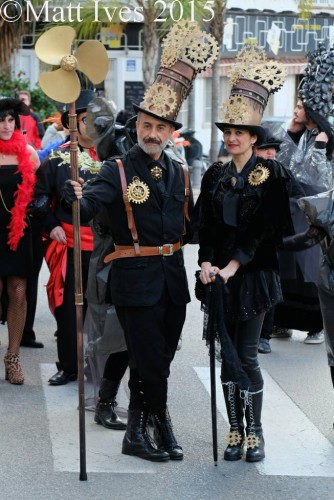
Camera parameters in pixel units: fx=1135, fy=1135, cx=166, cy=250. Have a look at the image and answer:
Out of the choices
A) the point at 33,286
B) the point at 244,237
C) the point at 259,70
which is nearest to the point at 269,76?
the point at 259,70

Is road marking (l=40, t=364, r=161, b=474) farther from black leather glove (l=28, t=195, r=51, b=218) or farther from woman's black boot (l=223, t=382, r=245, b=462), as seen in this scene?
black leather glove (l=28, t=195, r=51, b=218)

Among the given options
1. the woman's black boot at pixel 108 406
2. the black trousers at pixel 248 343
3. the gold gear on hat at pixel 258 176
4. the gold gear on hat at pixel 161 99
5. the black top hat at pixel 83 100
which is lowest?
the woman's black boot at pixel 108 406

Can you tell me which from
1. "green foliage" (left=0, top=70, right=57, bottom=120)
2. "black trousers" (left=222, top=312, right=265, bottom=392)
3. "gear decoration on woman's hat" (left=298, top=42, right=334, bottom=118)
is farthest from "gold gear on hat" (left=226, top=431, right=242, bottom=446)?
"green foliage" (left=0, top=70, right=57, bottom=120)

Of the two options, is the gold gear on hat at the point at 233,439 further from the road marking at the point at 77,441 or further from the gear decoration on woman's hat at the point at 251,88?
the gear decoration on woman's hat at the point at 251,88

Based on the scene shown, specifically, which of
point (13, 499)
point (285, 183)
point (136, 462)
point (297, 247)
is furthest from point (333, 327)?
point (13, 499)

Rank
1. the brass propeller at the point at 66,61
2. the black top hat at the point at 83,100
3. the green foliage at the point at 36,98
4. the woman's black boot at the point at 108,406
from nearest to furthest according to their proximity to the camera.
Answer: the brass propeller at the point at 66,61, the woman's black boot at the point at 108,406, the black top hat at the point at 83,100, the green foliage at the point at 36,98

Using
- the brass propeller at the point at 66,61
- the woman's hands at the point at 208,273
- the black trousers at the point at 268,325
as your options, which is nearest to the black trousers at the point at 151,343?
the woman's hands at the point at 208,273

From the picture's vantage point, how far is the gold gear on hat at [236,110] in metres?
6.06

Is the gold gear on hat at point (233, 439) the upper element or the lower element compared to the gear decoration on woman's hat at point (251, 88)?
lower

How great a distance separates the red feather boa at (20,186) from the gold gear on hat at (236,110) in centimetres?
208

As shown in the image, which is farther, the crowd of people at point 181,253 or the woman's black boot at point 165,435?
the woman's black boot at point 165,435

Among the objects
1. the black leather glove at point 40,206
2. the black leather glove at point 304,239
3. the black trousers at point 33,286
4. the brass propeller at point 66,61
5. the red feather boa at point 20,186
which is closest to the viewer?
the brass propeller at point 66,61

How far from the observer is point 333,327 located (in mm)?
6398

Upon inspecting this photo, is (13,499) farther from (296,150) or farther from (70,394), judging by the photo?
(296,150)
